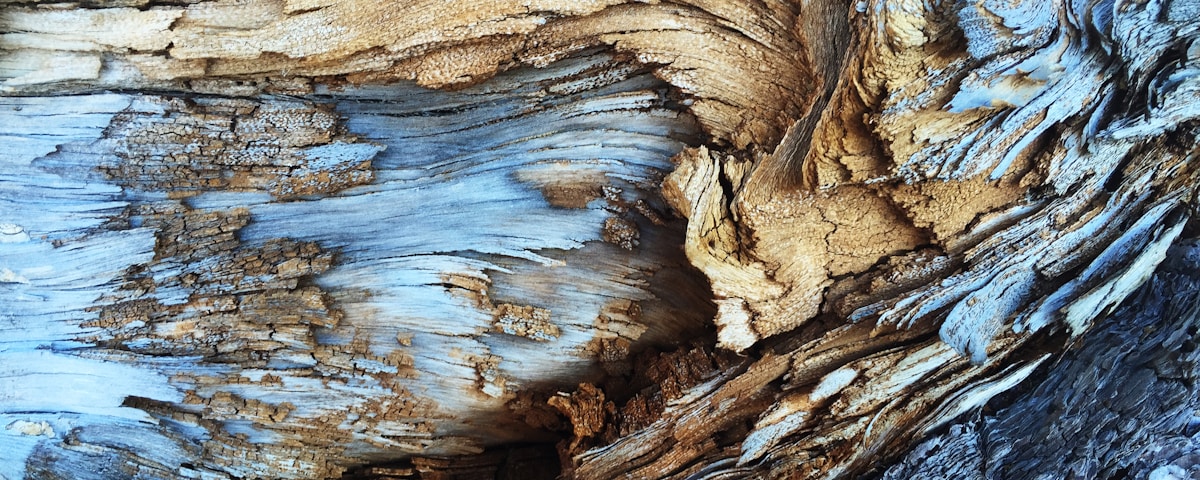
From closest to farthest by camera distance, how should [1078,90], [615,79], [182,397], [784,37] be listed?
[1078,90]
[784,37]
[615,79]
[182,397]

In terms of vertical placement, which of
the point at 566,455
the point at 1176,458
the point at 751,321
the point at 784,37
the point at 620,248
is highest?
the point at 784,37

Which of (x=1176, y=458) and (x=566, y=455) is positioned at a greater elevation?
(x=566, y=455)

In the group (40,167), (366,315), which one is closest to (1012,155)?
(366,315)

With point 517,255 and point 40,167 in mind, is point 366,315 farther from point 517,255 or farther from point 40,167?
point 40,167

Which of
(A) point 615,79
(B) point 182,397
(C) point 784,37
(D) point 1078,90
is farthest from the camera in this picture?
(B) point 182,397

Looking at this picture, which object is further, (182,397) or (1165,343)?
(182,397)

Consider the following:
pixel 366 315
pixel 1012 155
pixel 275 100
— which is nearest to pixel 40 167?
pixel 275 100

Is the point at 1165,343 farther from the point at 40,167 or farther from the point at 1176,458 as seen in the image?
the point at 40,167
